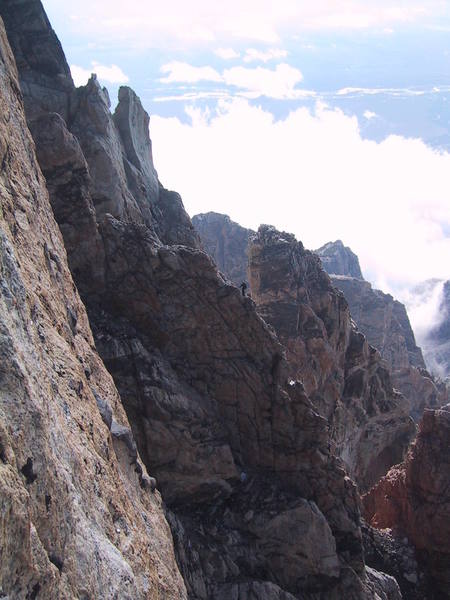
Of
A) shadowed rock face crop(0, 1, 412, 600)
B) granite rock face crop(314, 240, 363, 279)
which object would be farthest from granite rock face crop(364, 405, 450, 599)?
granite rock face crop(314, 240, 363, 279)

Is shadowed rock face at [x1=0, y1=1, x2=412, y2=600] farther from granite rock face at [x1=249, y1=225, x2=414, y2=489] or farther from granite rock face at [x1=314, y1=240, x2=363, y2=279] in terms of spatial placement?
granite rock face at [x1=314, y1=240, x2=363, y2=279]

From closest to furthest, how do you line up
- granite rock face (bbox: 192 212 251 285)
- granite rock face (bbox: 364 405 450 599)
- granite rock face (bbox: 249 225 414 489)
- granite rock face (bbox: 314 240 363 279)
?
granite rock face (bbox: 364 405 450 599) → granite rock face (bbox: 249 225 414 489) → granite rock face (bbox: 192 212 251 285) → granite rock face (bbox: 314 240 363 279)

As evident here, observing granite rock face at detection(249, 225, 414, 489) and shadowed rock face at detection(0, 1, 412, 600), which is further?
granite rock face at detection(249, 225, 414, 489)

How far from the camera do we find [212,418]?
33781 millimetres

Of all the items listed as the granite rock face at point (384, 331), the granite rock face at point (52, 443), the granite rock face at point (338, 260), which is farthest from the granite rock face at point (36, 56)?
the granite rock face at point (338, 260)

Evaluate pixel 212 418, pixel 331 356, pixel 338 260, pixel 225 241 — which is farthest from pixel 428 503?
pixel 338 260

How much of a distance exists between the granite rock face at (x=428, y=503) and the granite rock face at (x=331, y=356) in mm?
9853

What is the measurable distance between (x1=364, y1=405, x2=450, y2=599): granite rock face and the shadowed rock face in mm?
10212

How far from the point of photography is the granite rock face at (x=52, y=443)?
11.0m

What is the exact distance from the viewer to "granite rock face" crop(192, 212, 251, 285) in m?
126

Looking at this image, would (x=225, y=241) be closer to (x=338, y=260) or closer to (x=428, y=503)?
(x=338, y=260)

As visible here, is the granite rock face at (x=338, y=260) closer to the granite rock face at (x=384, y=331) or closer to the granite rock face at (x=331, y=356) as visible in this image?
the granite rock face at (x=384, y=331)

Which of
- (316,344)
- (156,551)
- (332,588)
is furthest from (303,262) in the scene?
(156,551)

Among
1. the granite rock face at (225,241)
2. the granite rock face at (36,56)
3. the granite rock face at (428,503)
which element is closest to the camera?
the granite rock face at (36,56)
